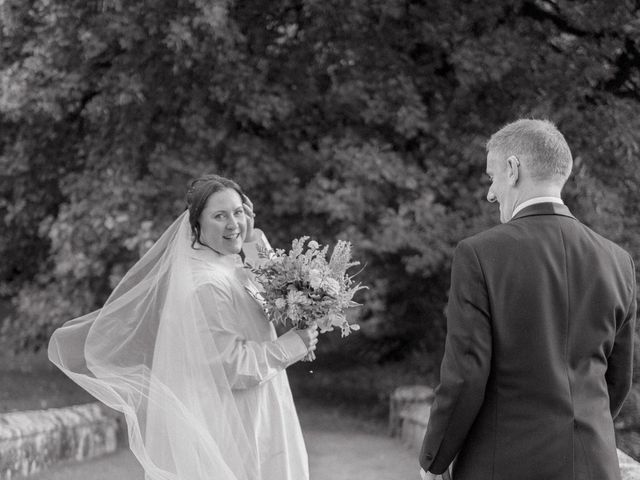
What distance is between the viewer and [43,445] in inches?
275

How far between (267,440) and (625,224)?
532cm

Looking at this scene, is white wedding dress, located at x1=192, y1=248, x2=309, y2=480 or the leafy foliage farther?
the leafy foliage

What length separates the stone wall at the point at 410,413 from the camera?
27.4 ft

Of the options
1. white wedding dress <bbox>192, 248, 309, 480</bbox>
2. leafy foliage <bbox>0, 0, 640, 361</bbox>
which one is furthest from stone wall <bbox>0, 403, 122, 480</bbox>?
white wedding dress <bbox>192, 248, 309, 480</bbox>

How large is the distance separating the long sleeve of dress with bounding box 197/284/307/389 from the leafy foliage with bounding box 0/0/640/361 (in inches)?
174

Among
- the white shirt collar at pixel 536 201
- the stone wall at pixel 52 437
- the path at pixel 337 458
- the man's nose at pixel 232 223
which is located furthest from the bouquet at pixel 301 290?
the path at pixel 337 458

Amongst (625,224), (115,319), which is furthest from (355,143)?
(115,319)

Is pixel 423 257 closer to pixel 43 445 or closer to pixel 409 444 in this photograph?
pixel 409 444

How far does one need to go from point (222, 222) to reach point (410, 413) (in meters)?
4.94

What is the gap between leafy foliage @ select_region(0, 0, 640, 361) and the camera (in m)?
8.43

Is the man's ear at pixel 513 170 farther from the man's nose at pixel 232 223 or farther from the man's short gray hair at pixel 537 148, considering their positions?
the man's nose at pixel 232 223

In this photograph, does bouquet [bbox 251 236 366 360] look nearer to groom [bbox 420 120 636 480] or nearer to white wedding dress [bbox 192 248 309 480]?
white wedding dress [bbox 192 248 309 480]

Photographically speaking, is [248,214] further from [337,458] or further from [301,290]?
[337,458]

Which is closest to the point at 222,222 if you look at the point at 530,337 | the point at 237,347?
the point at 237,347
